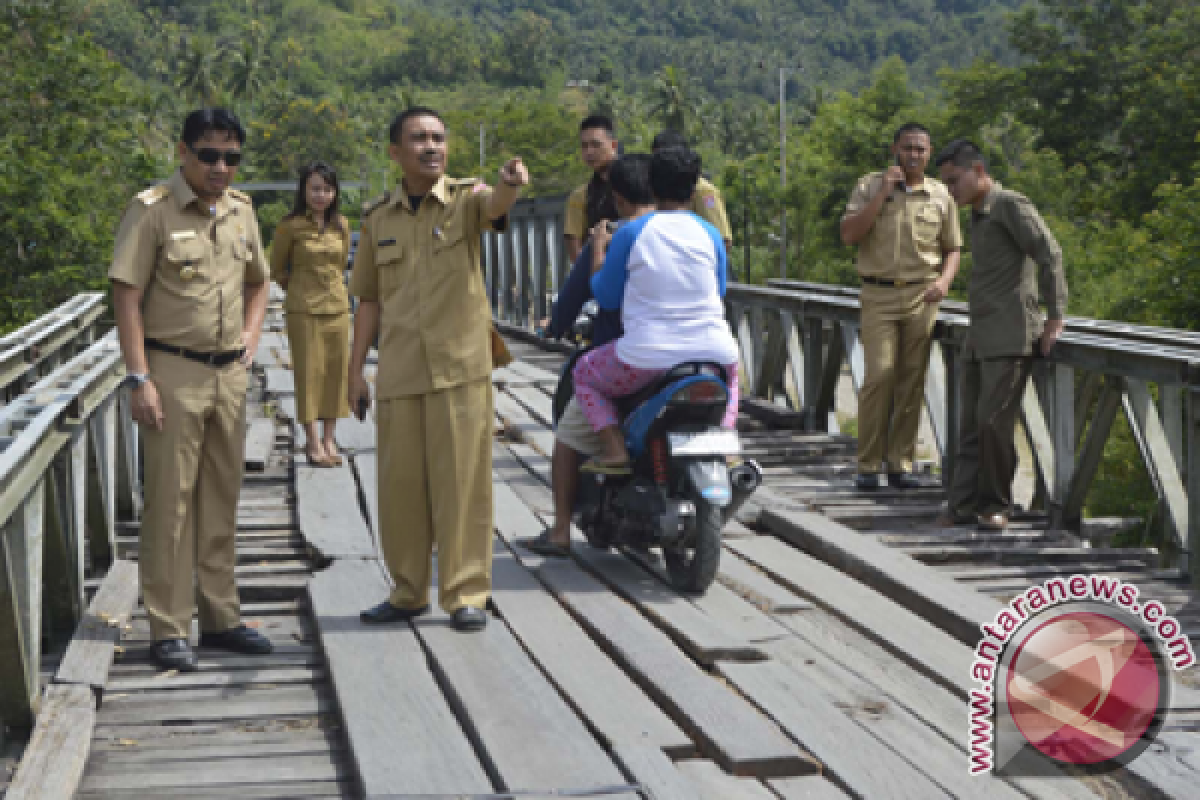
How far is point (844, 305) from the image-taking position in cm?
884

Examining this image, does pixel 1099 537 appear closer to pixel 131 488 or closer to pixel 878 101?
pixel 131 488

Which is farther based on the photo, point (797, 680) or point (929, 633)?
point (929, 633)

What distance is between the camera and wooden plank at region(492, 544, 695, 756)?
13.1ft

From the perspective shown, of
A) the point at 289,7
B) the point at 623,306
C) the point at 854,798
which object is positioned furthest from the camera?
the point at 289,7

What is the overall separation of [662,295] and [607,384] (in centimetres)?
42

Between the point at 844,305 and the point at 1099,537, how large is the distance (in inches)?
96.7

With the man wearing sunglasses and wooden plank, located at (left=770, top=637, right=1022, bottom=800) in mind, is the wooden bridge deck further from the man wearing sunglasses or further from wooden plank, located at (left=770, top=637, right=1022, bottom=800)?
the man wearing sunglasses

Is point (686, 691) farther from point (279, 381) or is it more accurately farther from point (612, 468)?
point (279, 381)

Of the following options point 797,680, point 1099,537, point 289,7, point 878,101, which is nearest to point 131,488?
point 797,680

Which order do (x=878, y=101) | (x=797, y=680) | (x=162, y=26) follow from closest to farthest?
1. (x=797, y=680)
2. (x=878, y=101)
3. (x=162, y=26)

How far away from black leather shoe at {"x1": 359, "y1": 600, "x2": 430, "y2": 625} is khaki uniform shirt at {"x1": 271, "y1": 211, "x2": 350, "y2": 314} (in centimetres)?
341

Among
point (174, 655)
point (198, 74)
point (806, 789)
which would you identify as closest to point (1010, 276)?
point (806, 789)

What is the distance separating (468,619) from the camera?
503 cm

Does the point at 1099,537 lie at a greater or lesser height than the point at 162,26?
lesser
